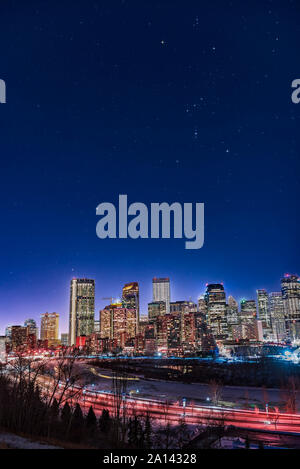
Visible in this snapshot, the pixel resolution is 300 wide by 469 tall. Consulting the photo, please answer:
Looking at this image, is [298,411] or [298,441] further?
[298,411]

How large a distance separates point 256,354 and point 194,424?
164918mm

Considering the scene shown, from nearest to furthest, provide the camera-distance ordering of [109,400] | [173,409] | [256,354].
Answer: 1. [173,409]
2. [109,400]
3. [256,354]

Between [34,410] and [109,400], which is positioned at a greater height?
[34,410]

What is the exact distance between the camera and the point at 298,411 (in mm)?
38125

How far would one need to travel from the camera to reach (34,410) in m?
25.4
